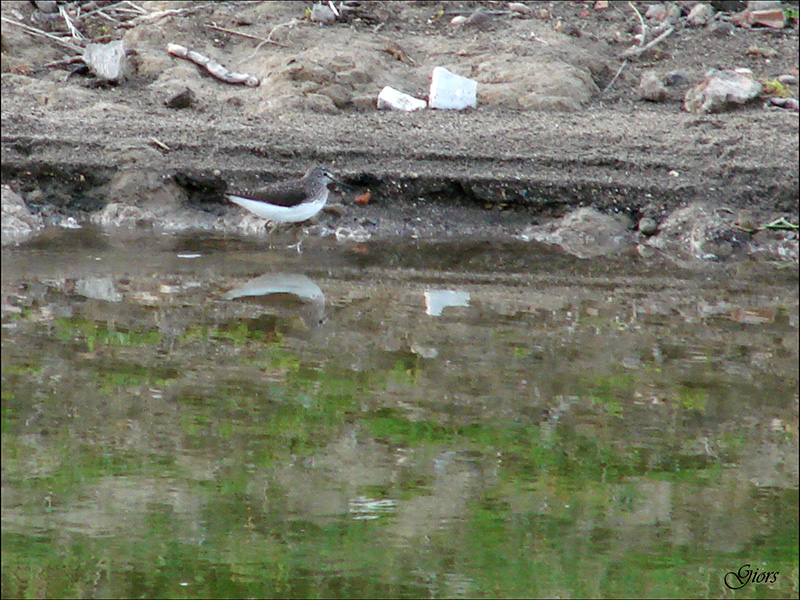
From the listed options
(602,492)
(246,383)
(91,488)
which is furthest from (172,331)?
(602,492)

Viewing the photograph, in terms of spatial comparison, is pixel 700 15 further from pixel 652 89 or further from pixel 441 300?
pixel 441 300

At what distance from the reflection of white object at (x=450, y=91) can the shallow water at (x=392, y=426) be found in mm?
2470

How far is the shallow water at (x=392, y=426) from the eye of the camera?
3.90 metres

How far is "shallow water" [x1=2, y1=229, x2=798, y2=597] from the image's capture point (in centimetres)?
390

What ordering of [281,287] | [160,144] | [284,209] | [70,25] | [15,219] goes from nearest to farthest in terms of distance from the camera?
[281,287] → [284,209] → [15,219] → [160,144] → [70,25]

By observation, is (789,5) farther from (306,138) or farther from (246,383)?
(246,383)

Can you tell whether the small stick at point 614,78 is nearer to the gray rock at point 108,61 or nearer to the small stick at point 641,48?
the small stick at point 641,48

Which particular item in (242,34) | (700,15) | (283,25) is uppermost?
(700,15)

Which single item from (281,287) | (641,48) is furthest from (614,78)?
(281,287)

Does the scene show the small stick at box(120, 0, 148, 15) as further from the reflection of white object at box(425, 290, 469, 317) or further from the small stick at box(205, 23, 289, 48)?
the reflection of white object at box(425, 290, 469, 317)

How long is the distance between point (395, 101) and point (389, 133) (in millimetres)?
664

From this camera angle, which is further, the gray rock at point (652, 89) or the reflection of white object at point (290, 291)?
the gray rock at point (652, 89)

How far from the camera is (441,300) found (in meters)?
7.10

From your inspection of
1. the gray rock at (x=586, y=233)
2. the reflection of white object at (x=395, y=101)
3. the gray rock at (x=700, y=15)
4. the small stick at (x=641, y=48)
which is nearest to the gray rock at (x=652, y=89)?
the small stick at (x=641, y=48)
